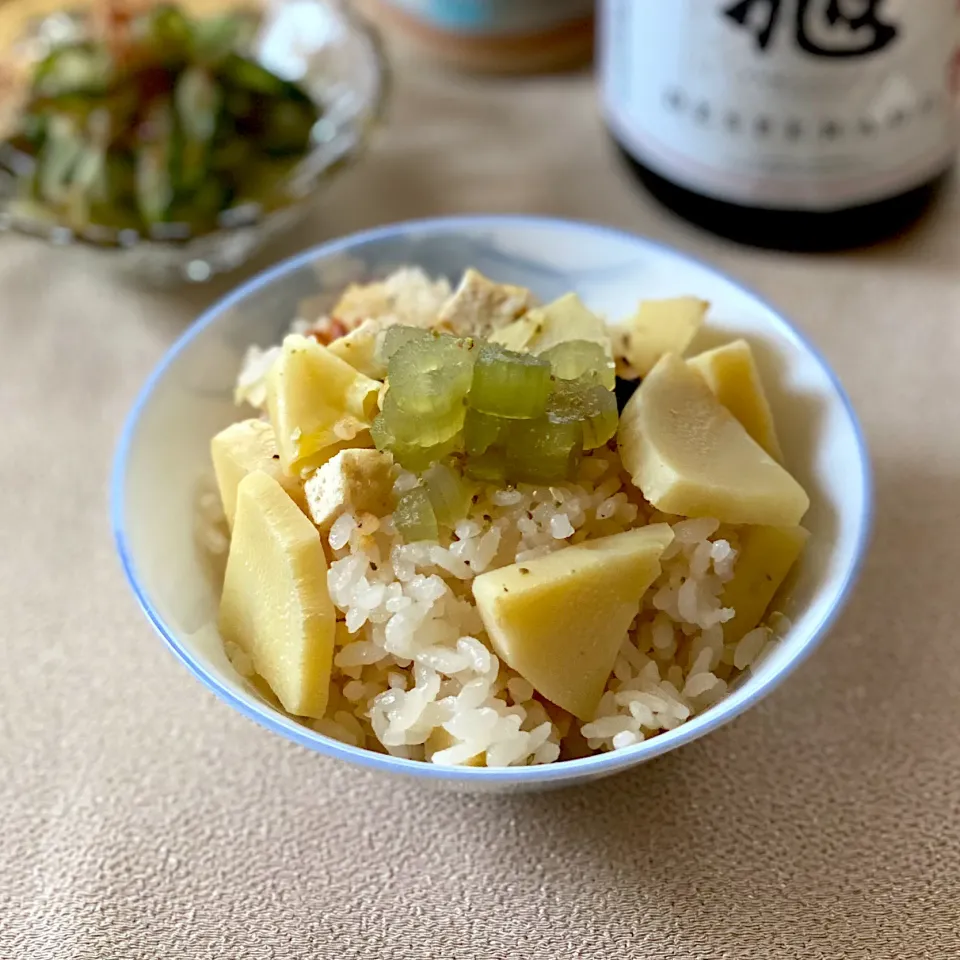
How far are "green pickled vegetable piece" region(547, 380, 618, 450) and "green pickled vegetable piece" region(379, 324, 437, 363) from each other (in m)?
0.10

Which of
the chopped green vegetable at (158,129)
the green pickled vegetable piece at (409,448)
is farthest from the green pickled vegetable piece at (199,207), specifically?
the green pickled vegetable piece at (409,448)

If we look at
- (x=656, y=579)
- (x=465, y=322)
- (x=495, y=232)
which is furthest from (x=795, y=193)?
(x=656, y=579)

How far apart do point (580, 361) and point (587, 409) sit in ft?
0.16

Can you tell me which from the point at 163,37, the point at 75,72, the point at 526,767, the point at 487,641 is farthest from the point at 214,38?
the point at 526,767

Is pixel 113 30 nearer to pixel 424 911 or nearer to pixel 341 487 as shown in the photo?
pixel 341 487

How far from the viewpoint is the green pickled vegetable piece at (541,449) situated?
0.77 metres

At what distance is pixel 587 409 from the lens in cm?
78

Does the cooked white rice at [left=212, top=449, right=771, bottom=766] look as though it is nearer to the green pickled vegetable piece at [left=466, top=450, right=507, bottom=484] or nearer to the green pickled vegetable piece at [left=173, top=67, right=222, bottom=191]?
the green pickled vegetable piece at [left=466, top=450, right=507, bottom=484]

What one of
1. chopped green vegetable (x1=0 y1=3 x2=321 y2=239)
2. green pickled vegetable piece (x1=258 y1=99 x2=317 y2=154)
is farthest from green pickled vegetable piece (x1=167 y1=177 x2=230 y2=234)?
green pickled vegetable piece (x1=258 y1=99 x2=317 y2=154)

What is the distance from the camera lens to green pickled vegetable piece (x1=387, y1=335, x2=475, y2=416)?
29.6 inches

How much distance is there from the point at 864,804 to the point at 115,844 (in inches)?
22.9

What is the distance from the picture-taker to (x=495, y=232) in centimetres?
103

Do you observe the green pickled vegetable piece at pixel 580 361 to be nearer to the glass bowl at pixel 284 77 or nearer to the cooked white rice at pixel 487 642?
the cooked white rice at pixel 487 642

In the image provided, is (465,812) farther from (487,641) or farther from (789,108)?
(789,108)
